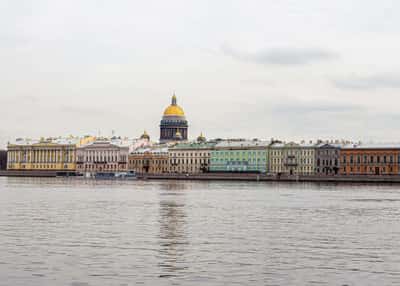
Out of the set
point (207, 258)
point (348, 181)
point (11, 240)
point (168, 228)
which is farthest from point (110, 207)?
point (348, 181)

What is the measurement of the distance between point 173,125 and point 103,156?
1267cm

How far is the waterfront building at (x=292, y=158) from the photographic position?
105938 millimetres

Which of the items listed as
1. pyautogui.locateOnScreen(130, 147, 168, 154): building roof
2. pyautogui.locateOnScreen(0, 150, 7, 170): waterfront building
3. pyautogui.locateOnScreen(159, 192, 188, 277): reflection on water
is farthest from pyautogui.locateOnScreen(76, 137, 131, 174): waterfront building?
pyautogui.locateOnScreen(159, 192, 188, 277): reflection on water

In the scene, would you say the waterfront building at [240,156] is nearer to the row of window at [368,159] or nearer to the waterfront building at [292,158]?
the waterfront building at [292,158]

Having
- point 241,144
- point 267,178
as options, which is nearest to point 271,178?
point 267,178

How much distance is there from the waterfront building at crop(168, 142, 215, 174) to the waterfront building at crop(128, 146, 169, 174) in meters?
1.12

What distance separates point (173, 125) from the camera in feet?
444

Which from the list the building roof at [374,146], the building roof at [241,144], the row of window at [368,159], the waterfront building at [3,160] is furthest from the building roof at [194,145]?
the waterfront building at [3,160]

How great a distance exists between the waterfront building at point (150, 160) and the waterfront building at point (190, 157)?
1.12 metres

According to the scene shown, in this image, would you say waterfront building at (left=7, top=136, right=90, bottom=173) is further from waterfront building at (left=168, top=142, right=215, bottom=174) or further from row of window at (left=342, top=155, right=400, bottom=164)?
row of window at (left=342, top=155, right=400, bottom=164)

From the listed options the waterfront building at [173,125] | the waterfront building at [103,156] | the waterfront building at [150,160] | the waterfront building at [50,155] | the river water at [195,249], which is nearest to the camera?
the river water at [195,249]

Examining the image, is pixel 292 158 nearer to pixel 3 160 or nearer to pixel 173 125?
pixel 173 125

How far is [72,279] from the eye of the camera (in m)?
14.8

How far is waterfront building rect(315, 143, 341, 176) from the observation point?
337ft
